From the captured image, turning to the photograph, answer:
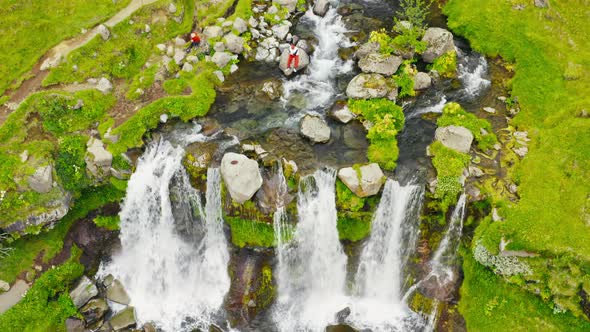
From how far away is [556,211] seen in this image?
21.0m

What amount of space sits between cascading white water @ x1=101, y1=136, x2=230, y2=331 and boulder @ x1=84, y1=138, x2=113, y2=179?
1668 mm

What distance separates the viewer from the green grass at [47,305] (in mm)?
22172

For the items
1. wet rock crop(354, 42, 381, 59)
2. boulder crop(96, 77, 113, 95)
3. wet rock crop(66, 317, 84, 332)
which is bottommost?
wet rock crop(66, 317, 84, 332)

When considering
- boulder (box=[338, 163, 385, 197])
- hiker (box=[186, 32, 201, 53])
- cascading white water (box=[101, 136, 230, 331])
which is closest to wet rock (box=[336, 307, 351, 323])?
cascading white water (box=[101, 136, 230, 331])

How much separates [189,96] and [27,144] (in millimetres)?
9753

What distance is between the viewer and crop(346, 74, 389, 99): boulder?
27.1 metres

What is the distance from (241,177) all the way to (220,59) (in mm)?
11254

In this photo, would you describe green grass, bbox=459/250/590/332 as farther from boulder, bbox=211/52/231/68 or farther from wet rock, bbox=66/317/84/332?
wet rock, bbox=66/317/84/332

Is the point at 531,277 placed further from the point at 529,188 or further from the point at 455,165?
the point at 455,165

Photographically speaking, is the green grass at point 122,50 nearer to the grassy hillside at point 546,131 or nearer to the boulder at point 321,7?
the boulder at point 321,7

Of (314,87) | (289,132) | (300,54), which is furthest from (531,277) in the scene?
(300,54)

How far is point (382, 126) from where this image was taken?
2481 cm

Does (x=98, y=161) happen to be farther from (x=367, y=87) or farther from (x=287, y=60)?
(x=367, y=87)

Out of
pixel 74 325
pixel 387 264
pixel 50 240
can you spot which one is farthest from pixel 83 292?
pixel 387 264
